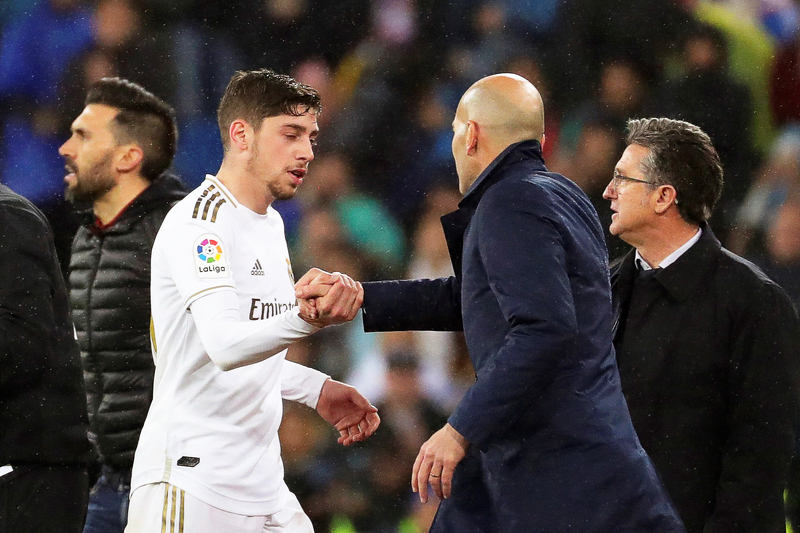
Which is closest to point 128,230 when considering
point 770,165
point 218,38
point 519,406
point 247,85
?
point 247,85

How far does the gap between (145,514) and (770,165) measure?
156 inches

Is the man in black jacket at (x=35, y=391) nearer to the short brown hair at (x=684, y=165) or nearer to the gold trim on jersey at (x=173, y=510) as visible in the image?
the gold trim on jersey at (x=173, y=510)

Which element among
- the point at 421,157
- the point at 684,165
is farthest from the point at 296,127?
the point at 421,157

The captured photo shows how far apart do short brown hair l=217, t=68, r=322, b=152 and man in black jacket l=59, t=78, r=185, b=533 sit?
0.87 meters

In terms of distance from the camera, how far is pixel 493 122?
2223 mm

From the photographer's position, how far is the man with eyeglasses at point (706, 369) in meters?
2.59

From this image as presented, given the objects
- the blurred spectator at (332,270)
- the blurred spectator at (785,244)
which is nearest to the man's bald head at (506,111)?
the blurred spectator at (332,270)

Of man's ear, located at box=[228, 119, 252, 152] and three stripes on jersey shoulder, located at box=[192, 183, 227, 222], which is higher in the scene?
man's ear, located at box=[228, 119, 252, 152]

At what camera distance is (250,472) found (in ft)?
7.72

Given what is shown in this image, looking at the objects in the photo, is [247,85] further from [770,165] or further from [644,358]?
[770,165]

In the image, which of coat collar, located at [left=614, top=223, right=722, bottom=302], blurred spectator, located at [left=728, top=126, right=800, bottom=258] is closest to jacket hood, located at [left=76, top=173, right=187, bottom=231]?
coat collar, located at [left=614, top=223, right=722, bottom=302]

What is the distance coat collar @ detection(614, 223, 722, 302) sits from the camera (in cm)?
277

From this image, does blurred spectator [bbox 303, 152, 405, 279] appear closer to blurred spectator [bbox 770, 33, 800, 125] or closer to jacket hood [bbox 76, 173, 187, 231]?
jacket hood [bbox 76, 173, 187, 231]

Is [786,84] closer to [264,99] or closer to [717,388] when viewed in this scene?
[717,388]
